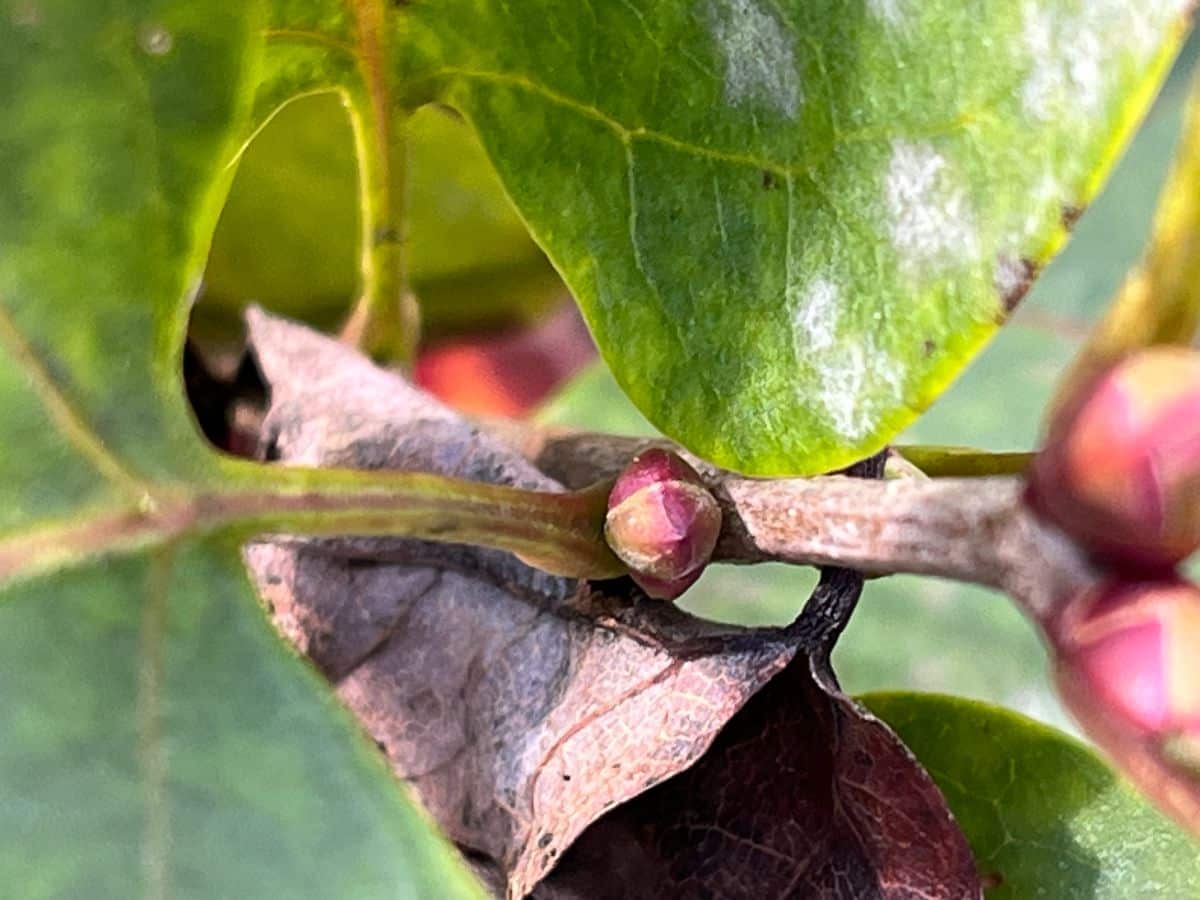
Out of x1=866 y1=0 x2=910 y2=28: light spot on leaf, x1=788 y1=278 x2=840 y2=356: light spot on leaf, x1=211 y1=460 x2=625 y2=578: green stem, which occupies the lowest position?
x1=211 y1=460 x2=625 y2=578: green stem

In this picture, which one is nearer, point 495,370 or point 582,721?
point 582,721

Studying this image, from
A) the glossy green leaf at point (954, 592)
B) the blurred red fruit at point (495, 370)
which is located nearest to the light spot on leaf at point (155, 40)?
the glossy green leaf at point (954, 592)

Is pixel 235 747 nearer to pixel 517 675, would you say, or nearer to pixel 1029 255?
pixel 517 675

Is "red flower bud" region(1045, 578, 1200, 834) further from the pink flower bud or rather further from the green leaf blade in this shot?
the green leaf blade

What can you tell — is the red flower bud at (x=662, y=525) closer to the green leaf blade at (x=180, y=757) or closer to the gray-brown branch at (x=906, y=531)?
the gray-brown branch at (x=906, y=531)

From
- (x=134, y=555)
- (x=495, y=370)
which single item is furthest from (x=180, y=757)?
(x=495, y=370)

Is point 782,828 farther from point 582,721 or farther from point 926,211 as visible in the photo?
point 926,211

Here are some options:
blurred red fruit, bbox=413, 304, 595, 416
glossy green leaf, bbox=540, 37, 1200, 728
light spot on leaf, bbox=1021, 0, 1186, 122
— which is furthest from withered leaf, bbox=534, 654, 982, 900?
blurred red fruit, bbox=413, 304, 595, 416
